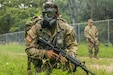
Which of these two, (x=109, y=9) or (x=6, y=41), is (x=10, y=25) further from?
(x=109, y=9)

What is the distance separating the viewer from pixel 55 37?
283 inches

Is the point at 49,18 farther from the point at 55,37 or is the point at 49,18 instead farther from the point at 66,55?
the point at 66,55

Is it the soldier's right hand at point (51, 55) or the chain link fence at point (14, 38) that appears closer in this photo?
the soldier's right hand at point (51, 55)

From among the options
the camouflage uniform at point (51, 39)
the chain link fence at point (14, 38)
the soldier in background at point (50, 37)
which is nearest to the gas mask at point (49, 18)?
the soldier in background at point (50, 37)

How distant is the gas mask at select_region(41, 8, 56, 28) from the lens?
6.96 meters

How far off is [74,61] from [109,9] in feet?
121

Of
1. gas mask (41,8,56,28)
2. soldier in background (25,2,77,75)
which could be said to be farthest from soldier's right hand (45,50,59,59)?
gas mask (41,8,56,28)

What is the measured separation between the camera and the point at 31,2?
59.9 meters

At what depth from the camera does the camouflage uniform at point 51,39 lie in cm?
717

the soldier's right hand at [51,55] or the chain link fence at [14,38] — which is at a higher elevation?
the soldier's right hand at [51,55]

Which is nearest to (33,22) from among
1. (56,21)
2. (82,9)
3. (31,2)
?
(56,21)

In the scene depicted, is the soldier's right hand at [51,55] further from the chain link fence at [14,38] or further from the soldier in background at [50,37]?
the chain link fence at [14,38]

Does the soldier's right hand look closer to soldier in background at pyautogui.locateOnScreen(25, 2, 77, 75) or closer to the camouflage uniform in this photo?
soldier in background at pyautogui.locateOnScreen(25, 2, 77, 75)

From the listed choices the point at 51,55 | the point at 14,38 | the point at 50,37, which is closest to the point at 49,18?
the point at 50,37
